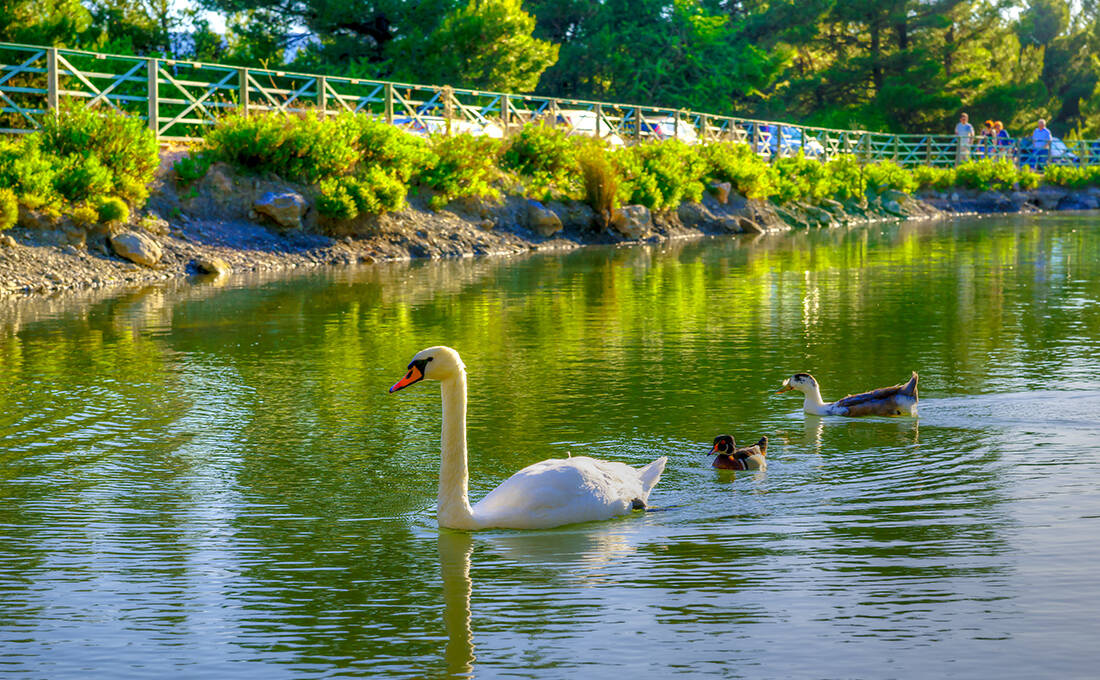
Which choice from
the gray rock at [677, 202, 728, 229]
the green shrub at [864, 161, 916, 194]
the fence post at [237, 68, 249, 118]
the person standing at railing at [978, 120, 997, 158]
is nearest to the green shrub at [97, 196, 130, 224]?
the fence post at [237, 68, 249, 118]

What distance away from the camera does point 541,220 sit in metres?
29.7

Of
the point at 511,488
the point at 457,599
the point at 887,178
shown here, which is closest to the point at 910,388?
the point at 511,488

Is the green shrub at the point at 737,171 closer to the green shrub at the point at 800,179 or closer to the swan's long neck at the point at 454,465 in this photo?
the green shrub at the point at 800,179

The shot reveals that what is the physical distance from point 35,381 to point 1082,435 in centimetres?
853

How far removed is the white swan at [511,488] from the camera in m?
7.16

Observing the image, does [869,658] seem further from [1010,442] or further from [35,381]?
[35,381]

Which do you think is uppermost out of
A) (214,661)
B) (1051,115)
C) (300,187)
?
(1051,115)

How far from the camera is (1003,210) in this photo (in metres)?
51.5

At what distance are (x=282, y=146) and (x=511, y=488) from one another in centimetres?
1924

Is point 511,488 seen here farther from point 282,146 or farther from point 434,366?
point 282,146

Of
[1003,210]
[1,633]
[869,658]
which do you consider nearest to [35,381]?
[1,633]

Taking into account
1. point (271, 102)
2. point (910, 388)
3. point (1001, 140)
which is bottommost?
point (910, 388)

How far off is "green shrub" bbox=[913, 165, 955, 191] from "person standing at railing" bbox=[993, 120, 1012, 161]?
160 inches

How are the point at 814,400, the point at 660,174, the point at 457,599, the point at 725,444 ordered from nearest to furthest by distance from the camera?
the point at 457,599, the point at 725,444, the point at 814,400, the point at 660,174
